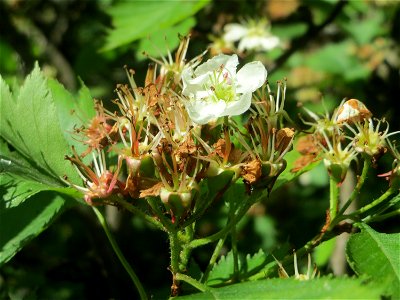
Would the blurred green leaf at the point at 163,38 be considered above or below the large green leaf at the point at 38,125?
below

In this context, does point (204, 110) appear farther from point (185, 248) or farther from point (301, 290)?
point (301, 290)

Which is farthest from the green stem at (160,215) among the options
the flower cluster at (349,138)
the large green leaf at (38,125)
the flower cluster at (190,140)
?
the flower cluster at (349,138)

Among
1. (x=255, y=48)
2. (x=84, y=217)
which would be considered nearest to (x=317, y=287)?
(x=84, y=217)

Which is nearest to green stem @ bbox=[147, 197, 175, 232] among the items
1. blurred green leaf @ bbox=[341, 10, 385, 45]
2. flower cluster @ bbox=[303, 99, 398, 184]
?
flower cluster @ bbox=[303, 99, 398, 184]

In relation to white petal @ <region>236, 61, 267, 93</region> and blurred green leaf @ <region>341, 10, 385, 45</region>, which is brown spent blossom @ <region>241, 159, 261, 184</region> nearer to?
white petal @ <region>236, 61, 267, 93</region>

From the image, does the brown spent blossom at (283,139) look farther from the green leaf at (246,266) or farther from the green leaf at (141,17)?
the green leaf at (141,17)

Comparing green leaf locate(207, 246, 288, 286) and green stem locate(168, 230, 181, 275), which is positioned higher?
green stem locate(168, 230, 181, 275)
